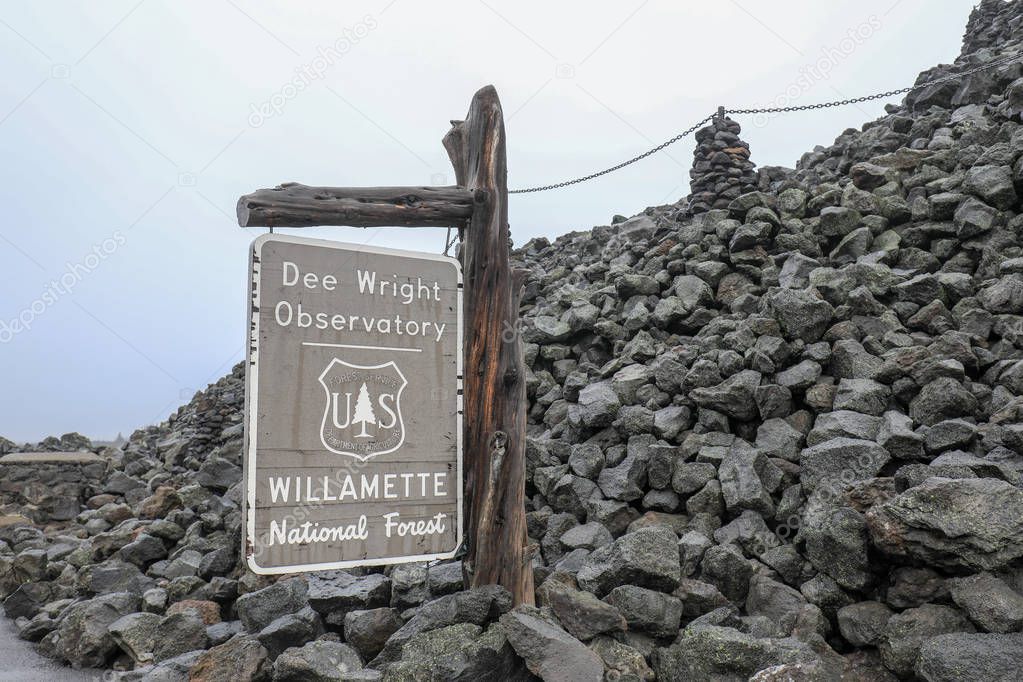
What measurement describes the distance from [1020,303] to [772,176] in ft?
19.6

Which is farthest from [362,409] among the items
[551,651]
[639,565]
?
[639,565]

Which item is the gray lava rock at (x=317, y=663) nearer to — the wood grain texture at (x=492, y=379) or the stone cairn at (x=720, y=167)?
the wood grain texture at (x=492, y=379)

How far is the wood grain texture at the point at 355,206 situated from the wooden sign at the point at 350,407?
226 millimetres

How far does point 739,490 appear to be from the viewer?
5.85 metres

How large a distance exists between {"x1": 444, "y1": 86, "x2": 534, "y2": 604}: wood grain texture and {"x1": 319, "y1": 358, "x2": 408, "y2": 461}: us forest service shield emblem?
56 cm

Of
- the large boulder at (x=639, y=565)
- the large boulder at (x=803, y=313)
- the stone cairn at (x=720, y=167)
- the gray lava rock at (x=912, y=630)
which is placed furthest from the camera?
the stone cairn at (x=720, y=167)

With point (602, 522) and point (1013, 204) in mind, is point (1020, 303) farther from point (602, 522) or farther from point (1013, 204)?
point (602, 522)

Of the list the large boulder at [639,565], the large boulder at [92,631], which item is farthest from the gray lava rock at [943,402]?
the large boulder at [92,631]

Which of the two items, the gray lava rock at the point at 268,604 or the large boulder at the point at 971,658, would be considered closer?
the large boulder at the point at 971,658

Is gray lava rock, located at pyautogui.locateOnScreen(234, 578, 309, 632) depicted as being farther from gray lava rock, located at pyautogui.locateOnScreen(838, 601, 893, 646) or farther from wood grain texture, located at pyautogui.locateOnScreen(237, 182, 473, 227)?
gray lava rock, located at pyautogui.locateOnScreen(838, 601, 893, 646)

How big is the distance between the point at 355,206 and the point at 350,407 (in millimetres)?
1364

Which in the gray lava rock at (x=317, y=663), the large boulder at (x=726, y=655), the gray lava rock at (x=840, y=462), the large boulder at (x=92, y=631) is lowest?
the large boulder at (x=92, y=631)

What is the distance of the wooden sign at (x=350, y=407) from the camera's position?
160 inches

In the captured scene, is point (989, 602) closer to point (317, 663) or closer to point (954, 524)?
point (954, 524)
